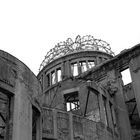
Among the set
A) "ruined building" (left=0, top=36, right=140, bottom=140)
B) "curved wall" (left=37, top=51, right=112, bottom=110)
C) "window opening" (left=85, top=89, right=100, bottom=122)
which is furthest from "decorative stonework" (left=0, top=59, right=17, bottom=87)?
"curved wall" (left=37, top=51, right=112, bottom=110)

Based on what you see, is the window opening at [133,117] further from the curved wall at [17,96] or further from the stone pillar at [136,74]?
the curved wall at [17,96]

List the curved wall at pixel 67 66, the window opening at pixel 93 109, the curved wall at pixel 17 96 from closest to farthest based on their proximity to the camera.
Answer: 1. the curved wall at pixel 17 96
2. the window opening at pixel 93 109
3. the curved wall at pixel 67 66

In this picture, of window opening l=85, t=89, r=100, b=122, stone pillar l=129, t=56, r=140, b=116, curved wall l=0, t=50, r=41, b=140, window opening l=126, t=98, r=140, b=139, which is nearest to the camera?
curved wall l=0, t=50, r=41, b=140

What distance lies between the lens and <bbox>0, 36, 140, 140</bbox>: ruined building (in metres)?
8.57

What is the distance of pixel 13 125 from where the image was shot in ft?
26.2

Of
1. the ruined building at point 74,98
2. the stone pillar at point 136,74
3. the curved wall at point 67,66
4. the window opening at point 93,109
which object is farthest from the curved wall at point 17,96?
the curved wall at point 67,66

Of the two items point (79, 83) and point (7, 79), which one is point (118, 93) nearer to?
point (79, 83)

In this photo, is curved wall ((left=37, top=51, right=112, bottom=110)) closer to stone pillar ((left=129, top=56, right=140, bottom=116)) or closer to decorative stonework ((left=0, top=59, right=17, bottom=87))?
stone pillar ((left=129, top=56, right=140, bottom=116))

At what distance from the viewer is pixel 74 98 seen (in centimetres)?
2195

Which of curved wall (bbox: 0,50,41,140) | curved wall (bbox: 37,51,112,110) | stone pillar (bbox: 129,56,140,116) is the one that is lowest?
curved wall (bbox: 0,50,41,140)

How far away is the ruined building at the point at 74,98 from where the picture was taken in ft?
28.1

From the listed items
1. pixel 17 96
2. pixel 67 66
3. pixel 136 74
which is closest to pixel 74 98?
pixel 67 66

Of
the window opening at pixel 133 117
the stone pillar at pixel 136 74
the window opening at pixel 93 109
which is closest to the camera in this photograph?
the stone pillar at pixel 136 74

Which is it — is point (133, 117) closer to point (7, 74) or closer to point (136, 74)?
point (136, 74)
